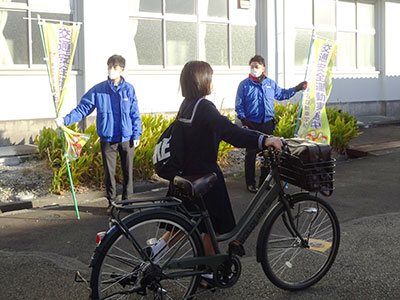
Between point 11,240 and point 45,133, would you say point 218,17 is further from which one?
point 11,240

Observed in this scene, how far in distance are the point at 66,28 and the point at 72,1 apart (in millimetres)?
4261

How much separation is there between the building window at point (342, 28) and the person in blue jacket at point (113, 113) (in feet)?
28.6

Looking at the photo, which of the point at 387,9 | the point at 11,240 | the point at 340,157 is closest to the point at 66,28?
the point at 11,240

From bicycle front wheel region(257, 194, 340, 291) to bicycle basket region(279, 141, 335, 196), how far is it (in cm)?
26

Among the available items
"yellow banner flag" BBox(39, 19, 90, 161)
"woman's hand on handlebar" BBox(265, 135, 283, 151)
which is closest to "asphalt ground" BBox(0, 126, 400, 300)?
"yellow banner flag" BBox(39, 19, 90, 161)

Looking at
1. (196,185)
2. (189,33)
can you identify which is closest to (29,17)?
(189,33)

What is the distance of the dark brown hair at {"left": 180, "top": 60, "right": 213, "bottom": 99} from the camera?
12.6 ft

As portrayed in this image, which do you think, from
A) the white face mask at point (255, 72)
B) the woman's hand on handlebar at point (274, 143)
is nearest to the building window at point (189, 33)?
the white face mask at point (255, 72)

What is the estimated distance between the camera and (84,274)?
15.1 ft

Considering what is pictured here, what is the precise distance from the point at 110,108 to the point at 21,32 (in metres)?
4.59

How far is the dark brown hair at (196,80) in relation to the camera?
3844mm

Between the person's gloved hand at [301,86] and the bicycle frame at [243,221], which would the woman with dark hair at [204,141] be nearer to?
the bicycle frame at [243,221]

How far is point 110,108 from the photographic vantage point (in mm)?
6465

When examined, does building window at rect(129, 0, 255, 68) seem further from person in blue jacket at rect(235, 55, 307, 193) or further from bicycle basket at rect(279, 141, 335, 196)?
bicycle basket at rect(279, 141, 335, 196)
